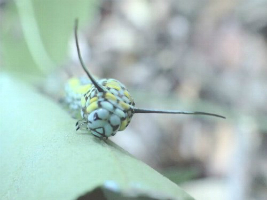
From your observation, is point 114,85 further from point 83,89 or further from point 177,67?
point 177,67

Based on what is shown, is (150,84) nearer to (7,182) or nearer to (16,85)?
(16,85)

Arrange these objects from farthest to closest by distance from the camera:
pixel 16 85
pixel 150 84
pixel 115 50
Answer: pixel 115 50, pixel 150 84, pixel 16 85

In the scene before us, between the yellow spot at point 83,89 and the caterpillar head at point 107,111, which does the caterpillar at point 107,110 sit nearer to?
the caterpillar head at point 107,111

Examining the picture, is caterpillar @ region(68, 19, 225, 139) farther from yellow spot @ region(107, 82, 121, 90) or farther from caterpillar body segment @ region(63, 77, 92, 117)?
caterpillar body segment @ region(63, 77, 92, 117)

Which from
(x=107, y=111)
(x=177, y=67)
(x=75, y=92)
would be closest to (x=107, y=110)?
(x=107, y=111)

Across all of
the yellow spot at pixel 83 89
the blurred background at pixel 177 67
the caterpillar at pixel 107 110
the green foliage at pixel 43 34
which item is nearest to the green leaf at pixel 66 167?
the caterpillar at pixel 107 110

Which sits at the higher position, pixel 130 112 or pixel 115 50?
pixel 115 50

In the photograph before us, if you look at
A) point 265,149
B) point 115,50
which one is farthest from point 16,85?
point 115,50

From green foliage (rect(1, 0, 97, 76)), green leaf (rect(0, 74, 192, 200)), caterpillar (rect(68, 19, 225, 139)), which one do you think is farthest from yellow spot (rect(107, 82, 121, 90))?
green foliage (rect(1, 0, 97, 76))
